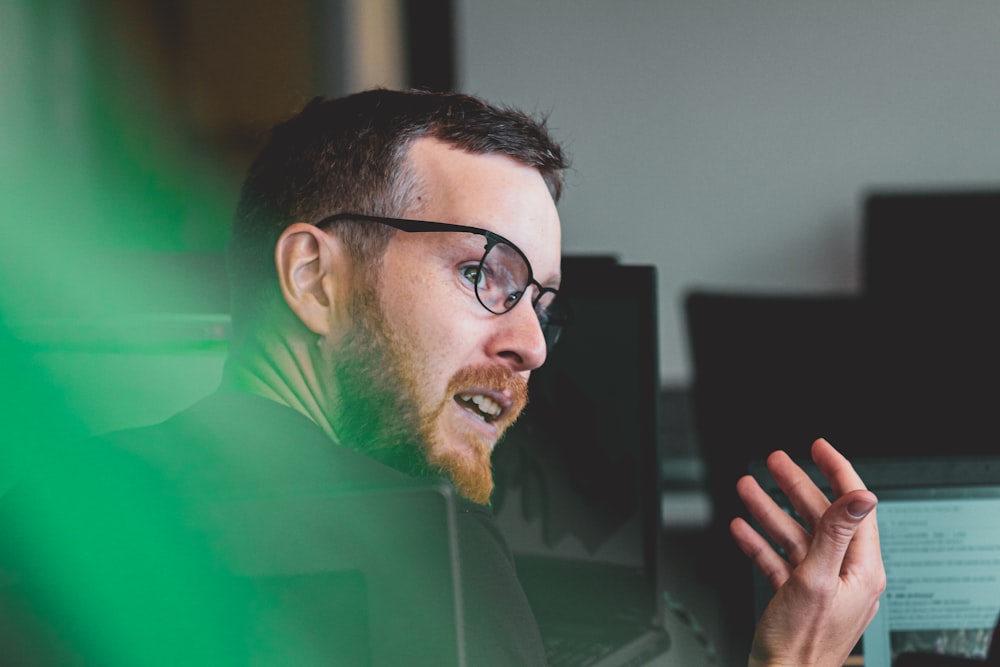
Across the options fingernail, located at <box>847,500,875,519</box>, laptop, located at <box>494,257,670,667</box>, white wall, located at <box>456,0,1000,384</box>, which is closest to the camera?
fingernail, located at <box>847,500,875,519</box>

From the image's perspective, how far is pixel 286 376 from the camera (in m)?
0.83

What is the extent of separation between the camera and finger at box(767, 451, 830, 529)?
834mm

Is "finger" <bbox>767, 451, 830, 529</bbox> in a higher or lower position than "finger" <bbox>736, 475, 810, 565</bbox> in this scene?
higher

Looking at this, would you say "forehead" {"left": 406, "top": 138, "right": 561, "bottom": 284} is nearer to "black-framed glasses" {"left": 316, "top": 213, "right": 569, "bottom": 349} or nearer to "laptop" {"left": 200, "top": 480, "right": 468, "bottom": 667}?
"black-framed glasses" {"left": 316, "top": 213, "right": 569, "bottom": 349}

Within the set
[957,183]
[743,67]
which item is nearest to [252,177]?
[743,67]

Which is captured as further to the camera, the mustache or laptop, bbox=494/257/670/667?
laptop, bbox=494/257/670/667

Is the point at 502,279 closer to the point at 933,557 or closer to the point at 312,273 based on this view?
the point at 312,273

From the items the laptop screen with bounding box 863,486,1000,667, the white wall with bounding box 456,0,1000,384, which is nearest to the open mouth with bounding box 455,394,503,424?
the laptop screen with bounding box 863,486,1000,667

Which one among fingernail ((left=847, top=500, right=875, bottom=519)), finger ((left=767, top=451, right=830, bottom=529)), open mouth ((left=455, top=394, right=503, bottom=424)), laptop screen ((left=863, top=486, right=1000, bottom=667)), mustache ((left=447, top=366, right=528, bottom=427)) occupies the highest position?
mustache ((left=447, top=366, right=528, bottom=427))

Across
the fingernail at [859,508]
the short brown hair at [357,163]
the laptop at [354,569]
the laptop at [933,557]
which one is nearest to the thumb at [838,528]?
the fingernail at [859,508]

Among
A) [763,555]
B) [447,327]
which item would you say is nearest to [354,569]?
[447,327]

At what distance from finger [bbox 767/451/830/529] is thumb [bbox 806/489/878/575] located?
0.03 metres

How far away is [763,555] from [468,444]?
0.84ft

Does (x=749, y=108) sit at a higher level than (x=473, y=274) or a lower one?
higher
